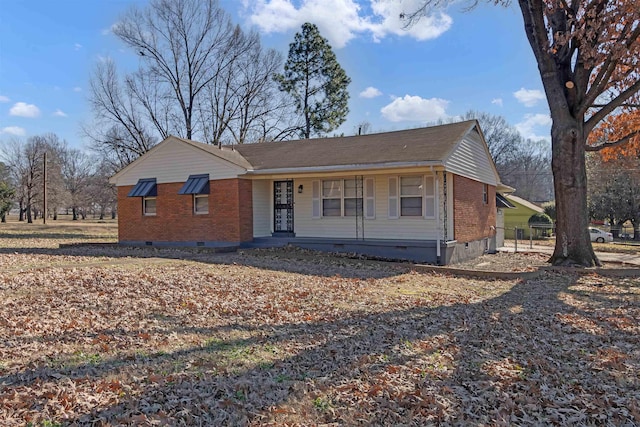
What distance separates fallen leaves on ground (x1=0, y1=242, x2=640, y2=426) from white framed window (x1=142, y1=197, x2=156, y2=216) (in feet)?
28.5

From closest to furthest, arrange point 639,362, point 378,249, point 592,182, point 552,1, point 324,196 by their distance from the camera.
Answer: point 639,362 < point 552,1 < point 378,249 < point 324,196 < point 592,182

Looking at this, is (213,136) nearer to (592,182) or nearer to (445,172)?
(445,172)

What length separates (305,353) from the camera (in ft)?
16.4

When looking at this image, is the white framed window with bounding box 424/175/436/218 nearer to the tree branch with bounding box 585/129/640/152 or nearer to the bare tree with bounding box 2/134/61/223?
the tree branch with bounding box 585/129/640/152

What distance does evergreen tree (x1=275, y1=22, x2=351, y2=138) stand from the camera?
1331 inches

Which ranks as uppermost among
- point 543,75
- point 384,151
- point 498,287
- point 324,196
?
point 543,75

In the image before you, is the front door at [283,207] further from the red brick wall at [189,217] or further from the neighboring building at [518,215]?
the neighboring building at [518,215]

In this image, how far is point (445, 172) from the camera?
1385 centimetres

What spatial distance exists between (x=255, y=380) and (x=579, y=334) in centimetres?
462

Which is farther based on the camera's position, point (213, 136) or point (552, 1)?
point (213, 136)

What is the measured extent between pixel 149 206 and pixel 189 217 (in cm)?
240

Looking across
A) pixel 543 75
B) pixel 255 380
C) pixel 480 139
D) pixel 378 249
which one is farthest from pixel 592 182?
pixel 255 380

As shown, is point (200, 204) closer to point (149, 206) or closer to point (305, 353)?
point (149, 206)

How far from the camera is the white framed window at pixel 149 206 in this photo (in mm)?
18047
